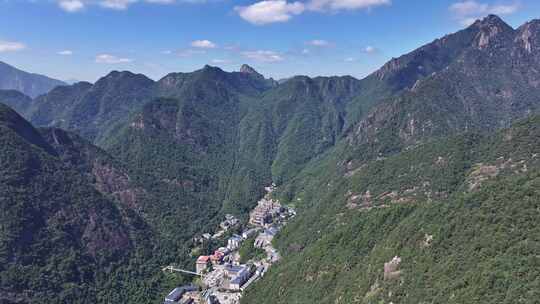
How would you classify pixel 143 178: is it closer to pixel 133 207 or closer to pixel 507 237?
pixel 133 207

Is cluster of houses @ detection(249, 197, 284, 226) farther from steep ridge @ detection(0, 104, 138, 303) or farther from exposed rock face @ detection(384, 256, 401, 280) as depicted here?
exposed rock face @ detection(384, 256, 401, 280)

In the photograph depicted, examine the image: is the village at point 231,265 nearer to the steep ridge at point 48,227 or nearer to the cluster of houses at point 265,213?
the cluster of houses at point 265,213

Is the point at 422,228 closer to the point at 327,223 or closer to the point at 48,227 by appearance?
the point at 327,223

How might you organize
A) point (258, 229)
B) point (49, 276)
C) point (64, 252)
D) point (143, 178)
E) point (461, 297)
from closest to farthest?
point (461, 297) < point (49, 276) < point (64, 252) < point (258, 229) < point (143, 178)

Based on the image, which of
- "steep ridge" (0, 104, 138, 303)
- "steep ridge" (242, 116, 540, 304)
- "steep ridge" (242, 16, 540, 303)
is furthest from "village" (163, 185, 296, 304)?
"steep ridge" (0, 104, 138, 303)

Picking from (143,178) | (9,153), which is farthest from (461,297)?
(143,178)

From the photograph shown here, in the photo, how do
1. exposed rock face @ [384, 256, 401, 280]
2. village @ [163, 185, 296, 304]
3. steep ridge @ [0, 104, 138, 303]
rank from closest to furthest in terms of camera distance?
exposed rock face @ [384, 256, 401, 280], steep ridge @ [0, 104, 138, 303], village @ [163, 185, 296, 304]

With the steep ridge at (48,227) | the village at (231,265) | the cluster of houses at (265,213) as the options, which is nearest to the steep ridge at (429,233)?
the village at (231,265)

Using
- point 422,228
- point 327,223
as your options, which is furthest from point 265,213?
point 422,228
